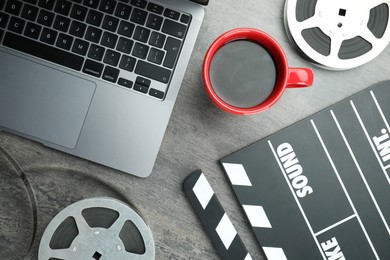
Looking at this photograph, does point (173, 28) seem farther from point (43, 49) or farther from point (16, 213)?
point (16, 213)

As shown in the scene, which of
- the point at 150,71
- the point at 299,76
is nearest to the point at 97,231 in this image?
the point at 150,71

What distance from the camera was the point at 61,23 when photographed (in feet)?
2.47

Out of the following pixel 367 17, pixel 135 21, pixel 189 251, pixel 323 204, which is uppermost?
pixel 367 17

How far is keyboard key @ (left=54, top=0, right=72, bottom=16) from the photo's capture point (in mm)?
752

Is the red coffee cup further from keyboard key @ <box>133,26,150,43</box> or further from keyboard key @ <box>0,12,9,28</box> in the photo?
keyboard key @ <box>0,12,9,28</box>

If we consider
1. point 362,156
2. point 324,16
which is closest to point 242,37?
point 324,16

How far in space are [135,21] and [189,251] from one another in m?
0.32

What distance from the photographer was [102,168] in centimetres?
78

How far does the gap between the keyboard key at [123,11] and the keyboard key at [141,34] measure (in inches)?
0.9

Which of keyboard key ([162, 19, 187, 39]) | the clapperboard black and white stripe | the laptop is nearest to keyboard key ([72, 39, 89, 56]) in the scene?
the laptop

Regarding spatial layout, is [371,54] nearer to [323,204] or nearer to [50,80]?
[323,204]

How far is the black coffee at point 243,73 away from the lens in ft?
2.41

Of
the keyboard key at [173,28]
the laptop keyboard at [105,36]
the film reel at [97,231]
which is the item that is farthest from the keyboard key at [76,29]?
the film reel at [97,231]

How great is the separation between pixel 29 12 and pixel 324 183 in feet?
1.48
